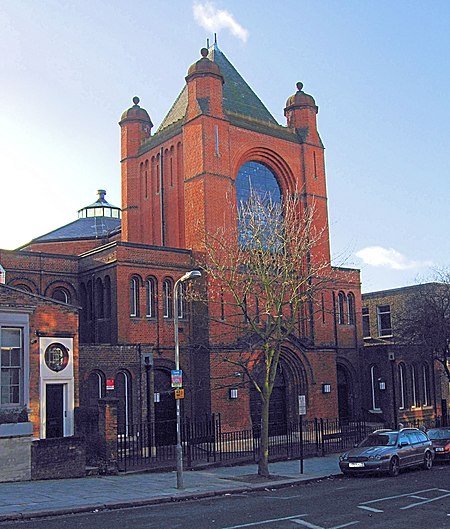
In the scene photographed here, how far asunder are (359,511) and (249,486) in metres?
5.27

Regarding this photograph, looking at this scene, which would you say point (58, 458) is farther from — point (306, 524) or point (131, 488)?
point (306, 524)

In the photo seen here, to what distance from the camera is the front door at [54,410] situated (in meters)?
21.7

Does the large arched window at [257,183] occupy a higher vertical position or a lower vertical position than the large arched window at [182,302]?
higher

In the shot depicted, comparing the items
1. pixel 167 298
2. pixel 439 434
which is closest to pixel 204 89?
pixel 167 298

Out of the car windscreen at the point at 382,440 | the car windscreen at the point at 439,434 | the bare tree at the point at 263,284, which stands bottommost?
the car windscreen at the point at 439,434

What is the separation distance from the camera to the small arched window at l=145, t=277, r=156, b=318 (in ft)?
98.8

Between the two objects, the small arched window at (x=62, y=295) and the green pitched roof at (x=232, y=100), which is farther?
the green pitched roof at (x=232, y=100)

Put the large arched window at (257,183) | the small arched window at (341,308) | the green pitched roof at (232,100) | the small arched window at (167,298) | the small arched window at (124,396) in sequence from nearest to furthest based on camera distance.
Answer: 1. the small arched window at (124,396)
2. the small arched window at (167,298)
3. the large arched window at (257,183)
4. the green pitched roof at (232,100)
5. the small arched window at (341,308)

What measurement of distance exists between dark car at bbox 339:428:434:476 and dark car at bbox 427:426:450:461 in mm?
1428

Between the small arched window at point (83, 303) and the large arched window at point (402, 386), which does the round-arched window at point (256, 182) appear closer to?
the small arched window at point (83, 303)

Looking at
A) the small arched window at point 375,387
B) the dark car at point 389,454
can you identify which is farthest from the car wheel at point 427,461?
the small arched window at point 375,387

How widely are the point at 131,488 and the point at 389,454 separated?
7926 millimetres

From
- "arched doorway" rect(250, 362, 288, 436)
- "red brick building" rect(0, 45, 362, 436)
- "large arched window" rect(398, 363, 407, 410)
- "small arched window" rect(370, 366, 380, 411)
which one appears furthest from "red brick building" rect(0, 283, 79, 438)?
"large arched window" rect(398, 363, 407, 410)

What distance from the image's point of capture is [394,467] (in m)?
20.5
